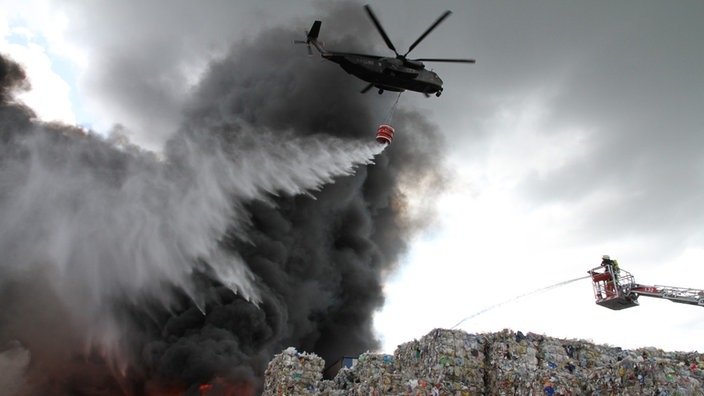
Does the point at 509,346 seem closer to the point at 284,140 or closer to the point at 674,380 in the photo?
the point at 674,380

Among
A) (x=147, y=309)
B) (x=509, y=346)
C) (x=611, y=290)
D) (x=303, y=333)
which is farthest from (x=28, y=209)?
(x=611, y=290)

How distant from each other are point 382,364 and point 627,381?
6.93 metres

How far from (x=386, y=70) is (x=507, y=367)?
18.6 metres

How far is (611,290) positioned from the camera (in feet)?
84.1

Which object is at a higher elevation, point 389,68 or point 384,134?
point 389,68

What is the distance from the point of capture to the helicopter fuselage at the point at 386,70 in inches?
1036

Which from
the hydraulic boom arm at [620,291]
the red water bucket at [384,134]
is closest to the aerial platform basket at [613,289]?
the hydraulic boom arm at [620,291]

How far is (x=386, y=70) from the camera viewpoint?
26500mm

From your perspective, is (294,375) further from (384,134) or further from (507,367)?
(384,134)

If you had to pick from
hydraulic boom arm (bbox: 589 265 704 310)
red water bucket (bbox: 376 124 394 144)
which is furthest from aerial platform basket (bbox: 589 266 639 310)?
red water bucket (bbox: 376 124 394 144)

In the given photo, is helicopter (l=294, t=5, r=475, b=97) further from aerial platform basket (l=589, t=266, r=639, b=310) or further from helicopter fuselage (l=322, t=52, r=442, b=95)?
aerial platform basket (l=589, t=266, r=639, b=310)

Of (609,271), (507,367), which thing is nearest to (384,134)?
(609,271)

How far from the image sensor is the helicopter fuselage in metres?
26.3

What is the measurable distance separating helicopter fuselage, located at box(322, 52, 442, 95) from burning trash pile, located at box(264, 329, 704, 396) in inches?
664
